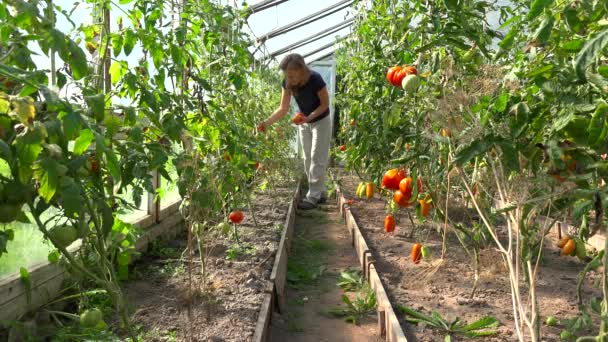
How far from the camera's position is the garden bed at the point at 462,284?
258 cm

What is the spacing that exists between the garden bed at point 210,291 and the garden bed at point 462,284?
0.68 meters

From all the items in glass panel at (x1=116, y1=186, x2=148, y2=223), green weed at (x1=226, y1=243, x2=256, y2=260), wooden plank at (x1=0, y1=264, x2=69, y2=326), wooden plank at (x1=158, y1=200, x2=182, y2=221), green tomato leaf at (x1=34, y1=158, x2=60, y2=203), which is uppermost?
green tomato leaf at (x1=34, y1=158, x2=60, y2=203)

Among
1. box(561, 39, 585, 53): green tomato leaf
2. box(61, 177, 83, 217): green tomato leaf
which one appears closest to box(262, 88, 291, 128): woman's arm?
box(561, 39, 585, 53): green tomato leaf

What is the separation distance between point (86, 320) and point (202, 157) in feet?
4.49

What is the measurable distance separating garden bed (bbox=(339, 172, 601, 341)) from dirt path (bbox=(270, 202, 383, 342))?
253mm

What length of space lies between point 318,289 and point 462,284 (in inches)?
36.2

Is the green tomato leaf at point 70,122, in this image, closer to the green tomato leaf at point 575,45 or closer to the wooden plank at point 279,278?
the green tomato leaf at point 575,45

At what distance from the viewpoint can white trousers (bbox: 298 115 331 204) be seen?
5762 millimetres

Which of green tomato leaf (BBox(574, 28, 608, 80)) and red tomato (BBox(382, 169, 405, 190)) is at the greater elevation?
green tomato leaf (BBox(574, 28, 608, 80))

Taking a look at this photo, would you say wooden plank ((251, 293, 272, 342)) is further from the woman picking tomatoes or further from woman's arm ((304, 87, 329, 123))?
woman's arm ((304, 87, 329, 123))

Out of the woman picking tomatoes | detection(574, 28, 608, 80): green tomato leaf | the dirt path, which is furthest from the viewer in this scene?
the woman picking tomatoes

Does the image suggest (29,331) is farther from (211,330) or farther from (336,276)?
(336,276)

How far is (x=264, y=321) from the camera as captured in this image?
248 cm

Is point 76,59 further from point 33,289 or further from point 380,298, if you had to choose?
point 380,298
